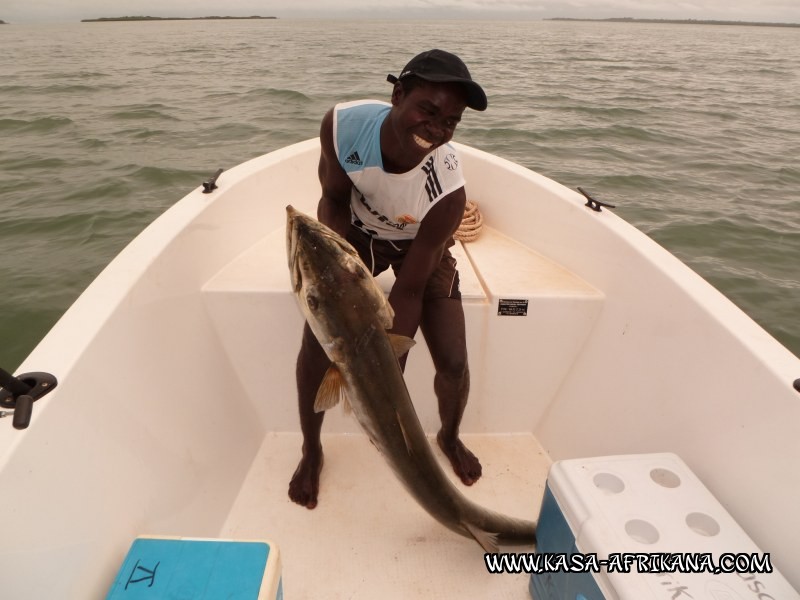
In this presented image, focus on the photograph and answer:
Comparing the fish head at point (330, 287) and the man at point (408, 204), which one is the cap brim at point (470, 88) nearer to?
the man at point (408, 204)

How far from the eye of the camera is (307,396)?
2.80 metres

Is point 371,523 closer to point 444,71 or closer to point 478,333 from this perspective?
point 478,333

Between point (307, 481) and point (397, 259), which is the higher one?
point (397, 259)

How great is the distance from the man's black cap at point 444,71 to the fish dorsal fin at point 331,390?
1270 millimetres

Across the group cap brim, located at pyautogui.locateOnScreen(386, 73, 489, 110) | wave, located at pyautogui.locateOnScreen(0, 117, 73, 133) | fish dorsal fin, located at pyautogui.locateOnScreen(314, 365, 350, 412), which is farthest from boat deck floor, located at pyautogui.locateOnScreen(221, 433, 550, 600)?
wave, located at pyautogui.locateOnScreen(0, 117, 73, 133)

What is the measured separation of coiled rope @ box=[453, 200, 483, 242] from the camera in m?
4.22

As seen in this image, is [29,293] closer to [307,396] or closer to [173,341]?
[173,341]

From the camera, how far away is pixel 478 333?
11.0 ft

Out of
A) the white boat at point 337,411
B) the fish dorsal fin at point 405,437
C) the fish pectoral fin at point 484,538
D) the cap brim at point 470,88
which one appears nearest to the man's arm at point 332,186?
the white boat at point 337,411

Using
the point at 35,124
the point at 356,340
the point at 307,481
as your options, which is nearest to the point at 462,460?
the point at 307,481

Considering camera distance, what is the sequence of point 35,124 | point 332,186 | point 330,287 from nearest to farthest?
point 330,287, point 332,186, point 35,124

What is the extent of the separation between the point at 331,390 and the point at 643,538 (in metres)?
1.27

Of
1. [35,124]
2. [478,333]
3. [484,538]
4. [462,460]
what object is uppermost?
[478,333]

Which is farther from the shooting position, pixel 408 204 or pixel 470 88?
pixel 408 204
